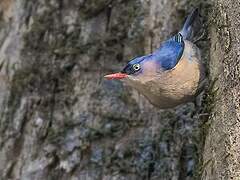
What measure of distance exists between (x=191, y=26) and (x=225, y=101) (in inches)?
48.6

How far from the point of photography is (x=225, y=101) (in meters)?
2.71

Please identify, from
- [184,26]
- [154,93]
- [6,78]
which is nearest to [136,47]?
[184,26]

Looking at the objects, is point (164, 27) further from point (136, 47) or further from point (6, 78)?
point (6, 78)

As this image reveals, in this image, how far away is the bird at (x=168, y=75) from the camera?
11.6 ft

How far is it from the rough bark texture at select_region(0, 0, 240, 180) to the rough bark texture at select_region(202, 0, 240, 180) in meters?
0.68

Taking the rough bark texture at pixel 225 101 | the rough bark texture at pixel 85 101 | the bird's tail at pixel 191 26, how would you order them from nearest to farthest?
the rough bark texture at pixel 225 101, the bird's tail at pixel 191 26, the rough bark texture at pixel 85 101

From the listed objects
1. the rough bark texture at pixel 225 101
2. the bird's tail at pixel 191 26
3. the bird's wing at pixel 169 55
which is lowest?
the rough bark texture at pixel 225 101

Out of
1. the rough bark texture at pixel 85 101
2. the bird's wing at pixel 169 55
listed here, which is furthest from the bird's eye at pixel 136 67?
the rough bark texture at pixel 85 101

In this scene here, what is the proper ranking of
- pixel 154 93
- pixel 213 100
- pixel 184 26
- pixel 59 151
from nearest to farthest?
pixel 213 100 < pixel 154 93 < pixel 184 26 < pixel 59 151

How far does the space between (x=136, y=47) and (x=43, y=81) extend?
782 mm

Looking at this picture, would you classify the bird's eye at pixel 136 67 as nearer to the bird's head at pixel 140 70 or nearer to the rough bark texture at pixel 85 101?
the bird's head at pixel 140 70

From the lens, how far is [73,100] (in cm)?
438

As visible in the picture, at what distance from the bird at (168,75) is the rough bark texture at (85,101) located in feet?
0.53

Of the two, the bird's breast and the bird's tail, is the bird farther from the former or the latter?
the bird's tail
